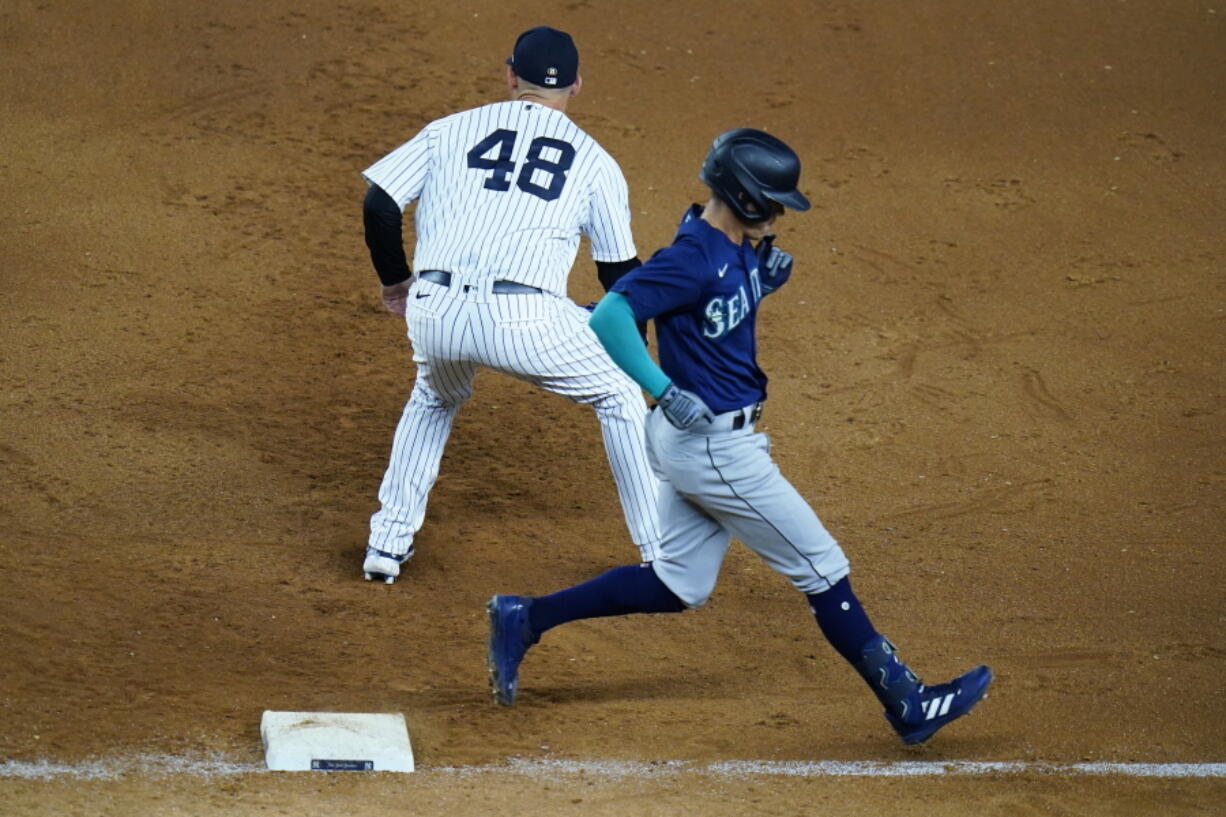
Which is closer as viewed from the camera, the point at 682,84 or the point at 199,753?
the point at 199,753

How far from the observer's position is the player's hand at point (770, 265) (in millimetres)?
4805

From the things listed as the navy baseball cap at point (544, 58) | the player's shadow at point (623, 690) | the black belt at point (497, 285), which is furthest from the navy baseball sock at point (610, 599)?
the navy baseball cap at point (544, 58)

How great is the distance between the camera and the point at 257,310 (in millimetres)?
8320

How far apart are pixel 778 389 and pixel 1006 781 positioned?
3444 mm

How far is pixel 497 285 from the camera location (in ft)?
18.4

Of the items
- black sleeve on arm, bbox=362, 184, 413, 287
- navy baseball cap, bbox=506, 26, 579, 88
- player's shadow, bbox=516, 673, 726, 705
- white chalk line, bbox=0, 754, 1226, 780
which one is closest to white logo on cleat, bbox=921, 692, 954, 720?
white chalk line, bbox=0, 754, 1226, 780

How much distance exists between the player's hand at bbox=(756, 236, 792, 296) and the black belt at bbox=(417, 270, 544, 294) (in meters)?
1.08

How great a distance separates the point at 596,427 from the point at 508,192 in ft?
7.43

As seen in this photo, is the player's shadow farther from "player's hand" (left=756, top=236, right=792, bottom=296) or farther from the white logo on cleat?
"player's hand" (left=756, top=236, right=792, bottom=296)

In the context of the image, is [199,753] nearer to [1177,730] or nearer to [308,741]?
[308,741]

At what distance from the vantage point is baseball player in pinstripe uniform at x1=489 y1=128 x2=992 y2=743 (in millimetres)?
4570

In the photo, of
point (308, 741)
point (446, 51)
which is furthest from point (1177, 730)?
point (446, 51)

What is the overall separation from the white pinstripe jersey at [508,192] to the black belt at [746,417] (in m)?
1.10

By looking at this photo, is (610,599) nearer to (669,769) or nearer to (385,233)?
(669,769)
